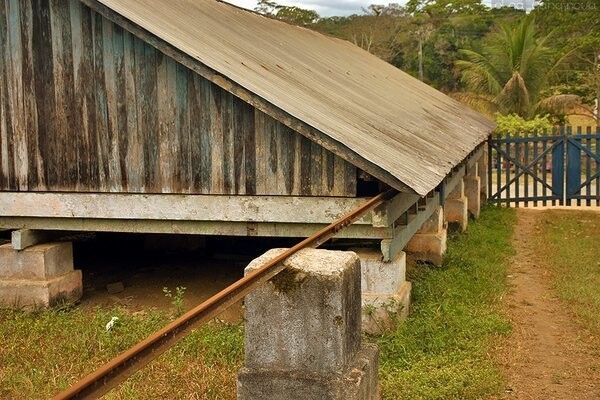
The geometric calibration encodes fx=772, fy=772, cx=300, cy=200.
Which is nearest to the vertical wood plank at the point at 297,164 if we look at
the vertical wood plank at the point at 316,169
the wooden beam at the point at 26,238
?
the vertical wood plank at the point at 316,169

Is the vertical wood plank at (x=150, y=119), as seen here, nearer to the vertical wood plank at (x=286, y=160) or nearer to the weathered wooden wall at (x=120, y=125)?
the weathered wooden wall at (x=120, y=125)

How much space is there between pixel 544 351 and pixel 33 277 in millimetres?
5364

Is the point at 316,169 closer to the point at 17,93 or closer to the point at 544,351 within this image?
the point at 544,351

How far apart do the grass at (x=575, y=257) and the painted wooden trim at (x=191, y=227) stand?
8.53 feet

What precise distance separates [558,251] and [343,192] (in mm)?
6703

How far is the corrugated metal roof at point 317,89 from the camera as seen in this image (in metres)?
7.04

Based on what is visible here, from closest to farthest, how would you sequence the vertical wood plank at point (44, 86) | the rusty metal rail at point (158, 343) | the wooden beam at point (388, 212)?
the rusty metal rail at point (158, 343)
the wooden beam at point (388, 212)
the vertical wood plank at point (44, 86)

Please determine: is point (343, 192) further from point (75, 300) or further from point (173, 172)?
point (75, 300)

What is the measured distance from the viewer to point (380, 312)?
294 inches

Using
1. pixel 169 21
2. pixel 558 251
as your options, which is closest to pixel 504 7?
pixel 558 251

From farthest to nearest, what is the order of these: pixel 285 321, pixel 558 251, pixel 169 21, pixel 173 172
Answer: pixel 558 251
pixel 169 21
pixel 173 172
pixel 285 321

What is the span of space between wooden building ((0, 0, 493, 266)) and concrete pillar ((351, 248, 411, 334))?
231 millimetres

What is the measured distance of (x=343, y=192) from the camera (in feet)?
23.7

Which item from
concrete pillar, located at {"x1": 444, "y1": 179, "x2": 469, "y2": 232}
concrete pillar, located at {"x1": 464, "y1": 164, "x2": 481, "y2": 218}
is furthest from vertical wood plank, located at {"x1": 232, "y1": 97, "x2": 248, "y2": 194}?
concrete pillar, located at {"x1": 464, "y1": 164, "x2": 481, "y2": 218}
